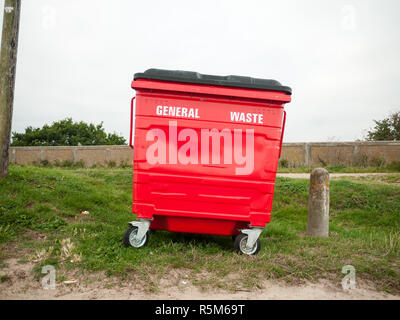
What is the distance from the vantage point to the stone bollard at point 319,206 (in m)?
4.76

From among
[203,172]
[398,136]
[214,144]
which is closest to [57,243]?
[203,172]

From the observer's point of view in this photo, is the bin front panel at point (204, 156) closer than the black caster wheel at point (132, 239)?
Yes

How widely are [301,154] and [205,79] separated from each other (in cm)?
1653

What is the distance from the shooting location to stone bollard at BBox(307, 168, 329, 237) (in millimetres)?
4762

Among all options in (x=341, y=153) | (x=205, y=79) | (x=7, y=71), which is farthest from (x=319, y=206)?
(x=341, y=153)

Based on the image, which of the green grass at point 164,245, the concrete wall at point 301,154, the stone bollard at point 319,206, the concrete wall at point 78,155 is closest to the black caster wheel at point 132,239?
the green grass at point 164,245

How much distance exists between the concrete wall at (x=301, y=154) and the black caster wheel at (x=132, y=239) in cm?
1519

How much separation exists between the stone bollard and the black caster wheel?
2623 mm

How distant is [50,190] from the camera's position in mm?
5777

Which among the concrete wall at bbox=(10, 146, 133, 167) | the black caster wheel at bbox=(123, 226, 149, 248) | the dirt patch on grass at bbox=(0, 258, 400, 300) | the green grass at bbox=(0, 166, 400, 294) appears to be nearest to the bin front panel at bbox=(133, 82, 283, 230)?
the black caster wheel at bbox=(123, 226, 149, 248)
